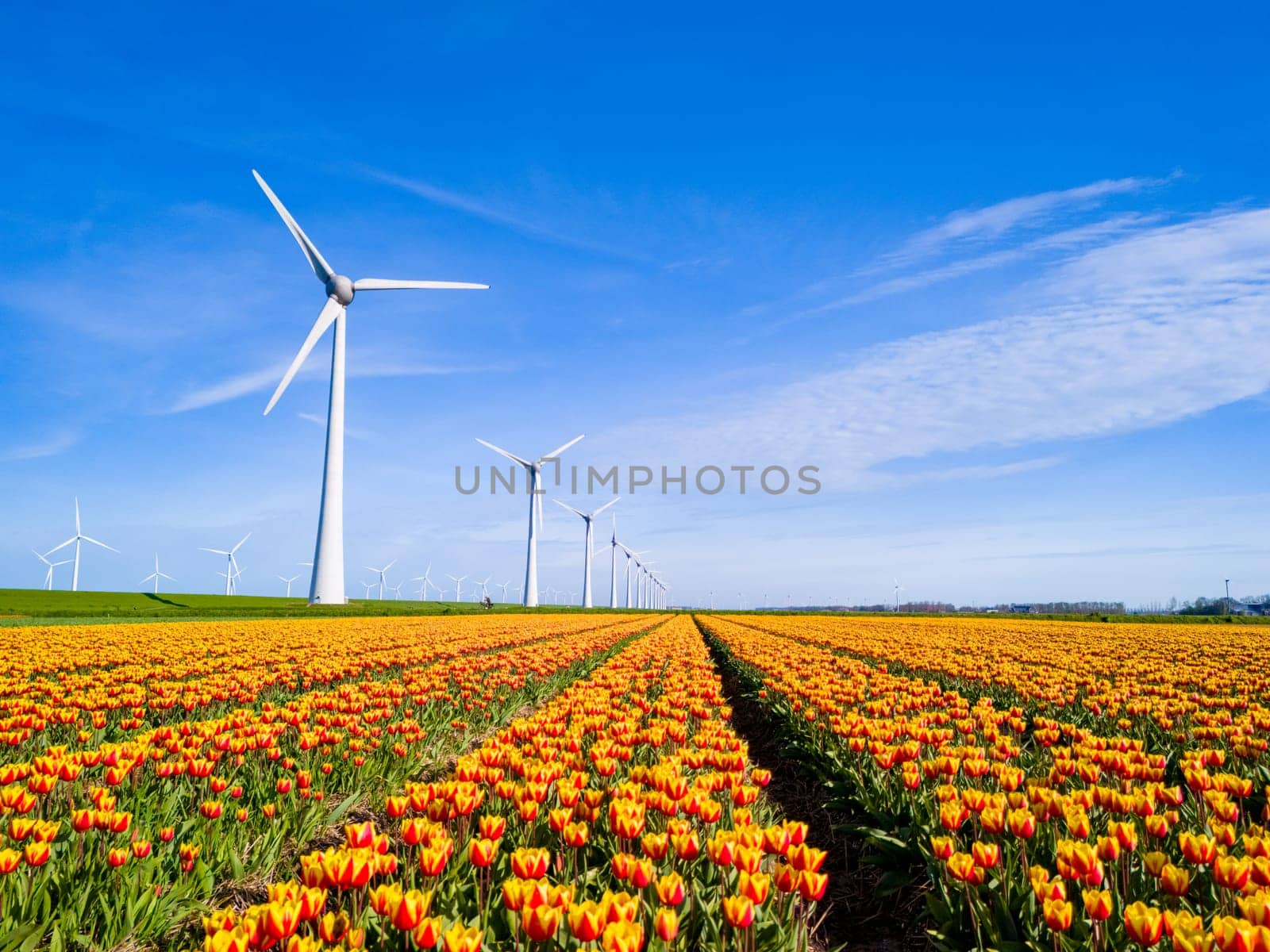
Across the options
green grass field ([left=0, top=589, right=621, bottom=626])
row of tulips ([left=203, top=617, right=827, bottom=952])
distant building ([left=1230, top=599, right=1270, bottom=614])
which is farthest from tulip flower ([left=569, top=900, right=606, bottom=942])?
distant building ([left=1230, top=599, right=1270, bottom=614])

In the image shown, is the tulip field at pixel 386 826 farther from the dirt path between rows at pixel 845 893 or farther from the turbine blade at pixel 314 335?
the turbine blade at pixel 314 335

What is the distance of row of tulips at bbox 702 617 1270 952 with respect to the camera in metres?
3.94

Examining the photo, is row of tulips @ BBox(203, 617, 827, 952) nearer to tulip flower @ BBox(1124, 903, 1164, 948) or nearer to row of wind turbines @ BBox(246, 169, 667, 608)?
tulip flower @ BBox(1124, 903, 1164, 948)

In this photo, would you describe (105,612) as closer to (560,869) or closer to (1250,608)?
(560,869)

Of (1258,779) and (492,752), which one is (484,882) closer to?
(492,752)

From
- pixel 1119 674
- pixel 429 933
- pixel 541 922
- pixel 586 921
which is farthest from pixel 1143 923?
pixel 1119 674

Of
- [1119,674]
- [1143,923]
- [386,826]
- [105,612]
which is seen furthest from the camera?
[105,612]

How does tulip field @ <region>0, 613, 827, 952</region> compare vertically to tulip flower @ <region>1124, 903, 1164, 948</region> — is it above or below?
below

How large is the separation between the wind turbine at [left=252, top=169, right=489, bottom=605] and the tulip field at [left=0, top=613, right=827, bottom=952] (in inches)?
1910

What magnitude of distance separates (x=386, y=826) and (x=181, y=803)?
6.59 ft

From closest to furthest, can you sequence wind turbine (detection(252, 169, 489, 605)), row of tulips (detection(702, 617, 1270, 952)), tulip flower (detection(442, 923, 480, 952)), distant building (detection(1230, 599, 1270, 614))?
tulip flower (detection(442, 923, 480, 952)) < row of tulips (detection(702, 617, 1270, 952)) < wind turbine (detection(252, 169, 489, 605)) < distant building (detection(1230, 599, 1270, 614))

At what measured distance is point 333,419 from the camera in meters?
58.7

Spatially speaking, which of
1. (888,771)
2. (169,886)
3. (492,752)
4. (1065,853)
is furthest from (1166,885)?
(169,886)

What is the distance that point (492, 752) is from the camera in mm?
6570
